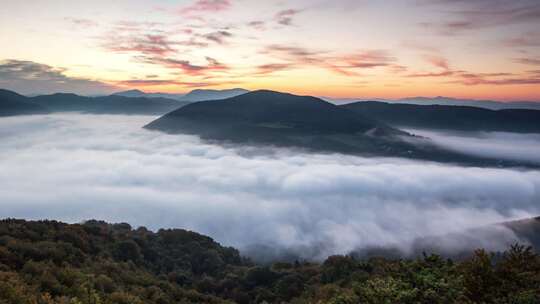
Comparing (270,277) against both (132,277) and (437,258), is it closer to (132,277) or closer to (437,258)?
(132,277)

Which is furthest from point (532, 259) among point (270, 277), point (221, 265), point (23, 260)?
point (221, 265)

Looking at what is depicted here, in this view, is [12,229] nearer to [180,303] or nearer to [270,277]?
[180,303]

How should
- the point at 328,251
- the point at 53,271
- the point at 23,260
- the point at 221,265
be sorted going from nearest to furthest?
1. the point at 53,271
2. the point at 23,260
3. the point at 221,265
4. the point at 328,251

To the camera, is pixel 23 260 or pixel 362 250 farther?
pixel 362 250

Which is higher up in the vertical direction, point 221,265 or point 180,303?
point 180,303

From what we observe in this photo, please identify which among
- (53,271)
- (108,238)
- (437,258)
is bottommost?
(108,238)

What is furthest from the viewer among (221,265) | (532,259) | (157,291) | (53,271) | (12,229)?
(221,265)

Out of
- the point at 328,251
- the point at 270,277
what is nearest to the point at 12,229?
the point at 270,277
